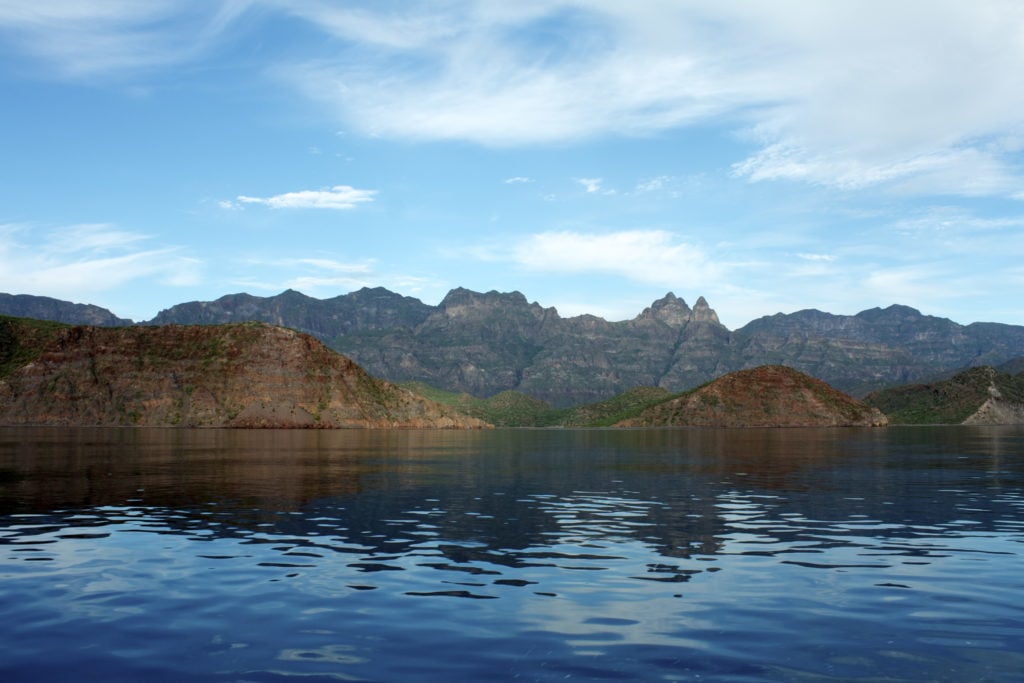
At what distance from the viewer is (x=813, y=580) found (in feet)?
87.6

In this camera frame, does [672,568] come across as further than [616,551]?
No

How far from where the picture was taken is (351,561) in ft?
99.2

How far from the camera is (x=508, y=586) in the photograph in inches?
1006

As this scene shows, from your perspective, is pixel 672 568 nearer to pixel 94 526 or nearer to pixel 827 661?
pixel 827 661

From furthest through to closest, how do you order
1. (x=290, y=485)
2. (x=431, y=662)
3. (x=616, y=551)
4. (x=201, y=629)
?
(x=290, y=485) → (x=616, y=551) → (x=201, y=629) → (x=431, y=662)

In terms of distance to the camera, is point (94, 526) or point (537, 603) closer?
point (537, 603)

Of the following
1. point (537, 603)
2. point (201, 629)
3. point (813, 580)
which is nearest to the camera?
point (201, 629)

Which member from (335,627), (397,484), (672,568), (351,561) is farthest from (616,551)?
(397,484)

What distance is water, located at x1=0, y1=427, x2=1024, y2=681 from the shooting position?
17.8 meters

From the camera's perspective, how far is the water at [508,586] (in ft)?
58.4

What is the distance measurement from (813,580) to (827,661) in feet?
30.9

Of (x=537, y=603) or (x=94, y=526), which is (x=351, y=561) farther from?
(x=94, y=526)

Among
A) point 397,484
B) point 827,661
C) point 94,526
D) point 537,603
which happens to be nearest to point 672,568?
point 537,603

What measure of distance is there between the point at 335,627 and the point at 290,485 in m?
43.2
